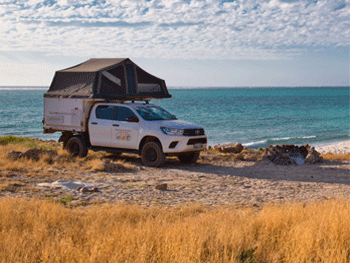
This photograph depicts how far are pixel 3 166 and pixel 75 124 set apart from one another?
124 inches

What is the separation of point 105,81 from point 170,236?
976 centimetres

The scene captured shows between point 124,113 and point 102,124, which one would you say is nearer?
point 124,113

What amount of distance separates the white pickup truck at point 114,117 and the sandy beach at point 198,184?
708 millimetres

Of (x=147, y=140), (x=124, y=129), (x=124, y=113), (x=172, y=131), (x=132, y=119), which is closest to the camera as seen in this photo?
(x=172, y=131)

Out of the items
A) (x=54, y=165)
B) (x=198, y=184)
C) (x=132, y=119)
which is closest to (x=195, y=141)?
(x=132, y=119)

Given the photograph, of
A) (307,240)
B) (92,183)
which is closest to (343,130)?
(92,183)

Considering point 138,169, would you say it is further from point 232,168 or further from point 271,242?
point 271,242

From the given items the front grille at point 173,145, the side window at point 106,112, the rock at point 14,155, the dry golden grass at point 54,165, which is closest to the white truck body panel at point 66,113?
the side window at point 106,112

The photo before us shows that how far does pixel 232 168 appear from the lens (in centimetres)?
1321

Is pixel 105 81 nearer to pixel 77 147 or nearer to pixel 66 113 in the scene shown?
pixel 66 113

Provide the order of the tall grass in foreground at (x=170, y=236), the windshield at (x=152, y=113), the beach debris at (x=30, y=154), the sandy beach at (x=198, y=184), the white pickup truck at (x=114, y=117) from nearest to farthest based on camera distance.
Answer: the tall grass in foreground at (x=170, y=236) → the sandy beach at (x=198, y=184) → the white pickup truck at (x=114, y=117) → the beach debris at (x=30, y=154) → the windshield at (x=152, y=113)

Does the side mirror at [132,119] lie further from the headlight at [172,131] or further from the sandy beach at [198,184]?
the sandy beach at [198,184]

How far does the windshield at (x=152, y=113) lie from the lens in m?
13.2

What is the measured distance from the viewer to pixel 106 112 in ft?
44.7
